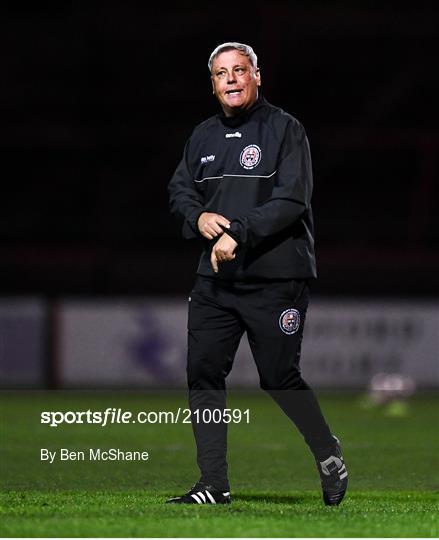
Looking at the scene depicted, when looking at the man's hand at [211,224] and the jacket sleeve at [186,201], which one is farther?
the jacket sleeve at [186,201]

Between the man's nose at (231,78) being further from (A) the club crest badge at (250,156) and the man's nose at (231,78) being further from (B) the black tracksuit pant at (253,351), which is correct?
(B) the black tracksuit pant at (253,351)

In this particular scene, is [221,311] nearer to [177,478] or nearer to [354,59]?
[177,478]

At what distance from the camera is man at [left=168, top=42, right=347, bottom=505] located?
5.64m

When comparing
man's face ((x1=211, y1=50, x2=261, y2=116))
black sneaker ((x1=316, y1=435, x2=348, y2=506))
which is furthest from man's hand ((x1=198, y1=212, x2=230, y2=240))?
black sneaker ((x1=316, y1=435, x2=348, y2=506))

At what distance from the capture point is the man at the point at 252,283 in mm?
5637

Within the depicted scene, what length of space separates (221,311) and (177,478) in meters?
1.99

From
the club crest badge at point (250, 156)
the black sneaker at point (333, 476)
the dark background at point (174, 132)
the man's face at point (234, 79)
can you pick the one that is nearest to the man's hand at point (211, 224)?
the club crest badge at point (250, 156)

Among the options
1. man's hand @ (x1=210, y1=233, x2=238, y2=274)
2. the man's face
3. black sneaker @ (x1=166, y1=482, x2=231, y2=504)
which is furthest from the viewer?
the man's face

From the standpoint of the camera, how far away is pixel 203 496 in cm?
559

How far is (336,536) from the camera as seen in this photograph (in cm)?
466

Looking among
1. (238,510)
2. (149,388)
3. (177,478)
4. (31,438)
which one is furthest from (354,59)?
(238,510)

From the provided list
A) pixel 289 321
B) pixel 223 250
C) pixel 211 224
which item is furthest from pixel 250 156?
pixel 289 321

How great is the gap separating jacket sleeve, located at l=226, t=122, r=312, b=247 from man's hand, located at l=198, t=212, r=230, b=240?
0.05 m

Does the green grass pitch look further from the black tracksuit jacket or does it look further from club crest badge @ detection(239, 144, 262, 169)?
club crest badge @ detection(239, 144, 262, 169)
